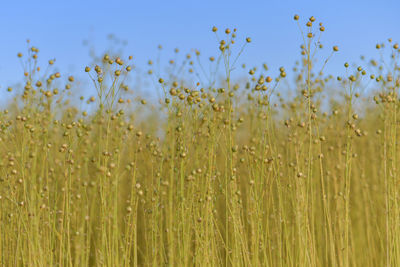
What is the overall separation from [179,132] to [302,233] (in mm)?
1048

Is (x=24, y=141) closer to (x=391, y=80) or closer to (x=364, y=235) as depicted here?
(x=391, y=80)

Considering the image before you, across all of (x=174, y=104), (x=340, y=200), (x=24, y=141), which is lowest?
(x=340, y=200)

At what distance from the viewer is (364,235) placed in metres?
4.24

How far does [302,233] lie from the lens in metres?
2.79

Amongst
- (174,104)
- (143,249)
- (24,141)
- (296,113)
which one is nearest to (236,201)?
(174,104)

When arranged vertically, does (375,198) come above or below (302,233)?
above

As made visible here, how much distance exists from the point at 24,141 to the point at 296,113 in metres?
2.02

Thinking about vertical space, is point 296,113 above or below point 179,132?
above

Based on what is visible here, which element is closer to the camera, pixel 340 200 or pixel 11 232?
pixel 11 232

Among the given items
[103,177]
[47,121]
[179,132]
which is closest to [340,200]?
[179,132]

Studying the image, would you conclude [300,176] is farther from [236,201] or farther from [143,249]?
[143,249]

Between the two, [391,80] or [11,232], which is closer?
[11,232]

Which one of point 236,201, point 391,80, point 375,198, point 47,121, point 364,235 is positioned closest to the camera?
point 236,201

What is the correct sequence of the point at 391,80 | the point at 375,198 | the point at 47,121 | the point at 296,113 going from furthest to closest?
the point at 375,198 < the point at 296,113 < the point at 391,80 < the point at 47,121
